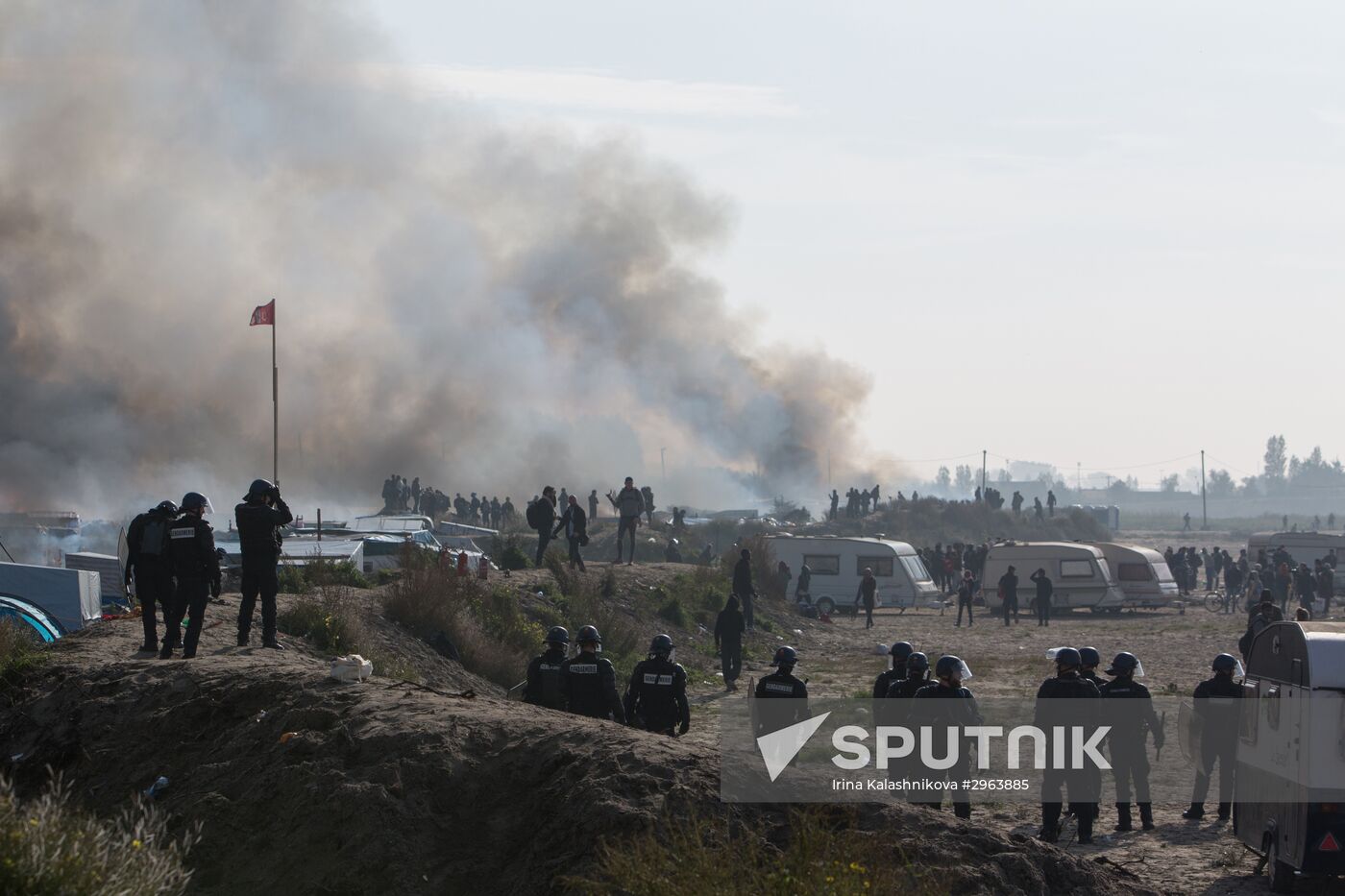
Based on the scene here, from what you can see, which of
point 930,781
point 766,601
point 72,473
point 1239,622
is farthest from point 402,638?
point 72,473

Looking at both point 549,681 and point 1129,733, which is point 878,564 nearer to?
point 1129,733

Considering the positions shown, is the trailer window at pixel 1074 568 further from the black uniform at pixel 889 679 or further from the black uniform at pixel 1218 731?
the black uniform at pixel 889 679

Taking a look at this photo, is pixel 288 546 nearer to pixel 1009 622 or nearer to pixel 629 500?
pixel 629 500

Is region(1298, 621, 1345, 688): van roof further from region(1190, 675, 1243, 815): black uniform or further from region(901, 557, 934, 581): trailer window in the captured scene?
region(901, 557, 934, 581): trailer window

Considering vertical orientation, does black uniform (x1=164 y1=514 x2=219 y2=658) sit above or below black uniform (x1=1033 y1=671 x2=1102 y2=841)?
above

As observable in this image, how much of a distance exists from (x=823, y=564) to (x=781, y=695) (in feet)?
90.1

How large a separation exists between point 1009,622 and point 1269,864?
25.6m

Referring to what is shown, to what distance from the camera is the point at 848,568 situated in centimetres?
3856

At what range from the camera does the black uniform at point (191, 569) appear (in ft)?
44.2

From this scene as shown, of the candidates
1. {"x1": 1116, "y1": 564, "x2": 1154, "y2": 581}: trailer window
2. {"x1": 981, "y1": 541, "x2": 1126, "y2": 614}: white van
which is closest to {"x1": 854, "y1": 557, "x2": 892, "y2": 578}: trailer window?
{"x1": 981, "y1": 541, "x2": 1126, "y2": 614}: white van

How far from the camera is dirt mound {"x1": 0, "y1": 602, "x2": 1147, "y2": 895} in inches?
345

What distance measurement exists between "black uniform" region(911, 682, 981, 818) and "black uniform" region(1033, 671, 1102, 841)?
39.9 inches

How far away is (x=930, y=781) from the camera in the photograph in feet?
36.8

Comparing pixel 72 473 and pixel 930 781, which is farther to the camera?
pixel 72 473
